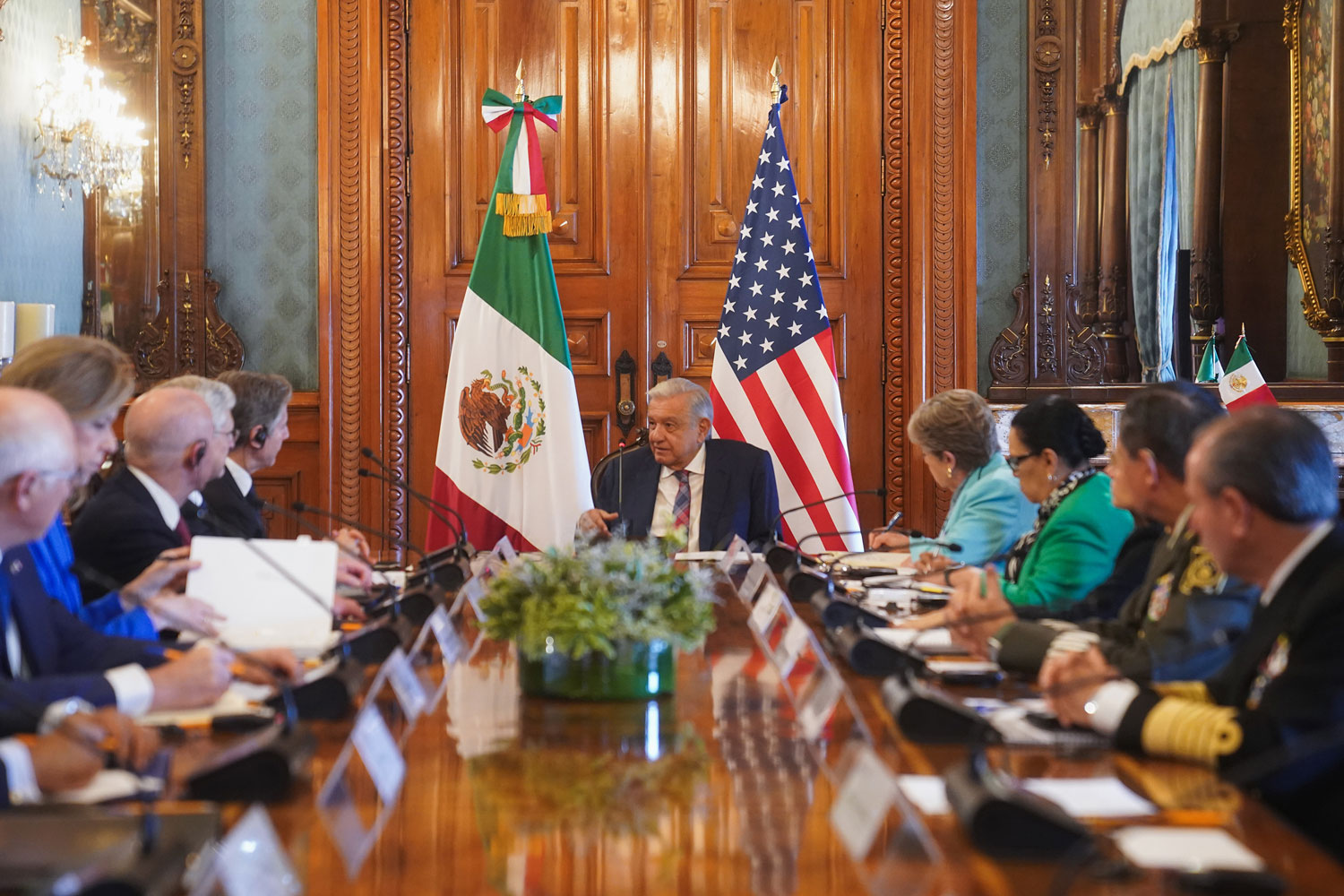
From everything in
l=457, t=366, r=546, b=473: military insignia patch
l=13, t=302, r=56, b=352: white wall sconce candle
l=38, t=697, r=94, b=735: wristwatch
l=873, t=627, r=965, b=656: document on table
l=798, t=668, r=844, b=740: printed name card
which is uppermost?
l=13, t=302, r=56, b=352: white wall sconce candle

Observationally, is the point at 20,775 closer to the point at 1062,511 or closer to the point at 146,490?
the point at 146,490

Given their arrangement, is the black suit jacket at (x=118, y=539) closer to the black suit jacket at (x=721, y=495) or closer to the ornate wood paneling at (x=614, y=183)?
the black suit jacket at (x=721, y=495)

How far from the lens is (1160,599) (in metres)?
2.44

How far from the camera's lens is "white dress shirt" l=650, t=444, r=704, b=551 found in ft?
14.9

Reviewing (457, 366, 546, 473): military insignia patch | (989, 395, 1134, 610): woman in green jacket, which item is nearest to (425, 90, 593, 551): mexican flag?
(457, 366, 546, 473): military insignia patch

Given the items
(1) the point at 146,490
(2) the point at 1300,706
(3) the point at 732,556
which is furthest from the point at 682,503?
(2) the point at 1300,706

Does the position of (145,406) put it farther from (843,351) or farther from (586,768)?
(843,351)

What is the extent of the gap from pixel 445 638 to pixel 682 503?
86.1 inches

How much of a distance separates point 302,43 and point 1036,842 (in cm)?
532

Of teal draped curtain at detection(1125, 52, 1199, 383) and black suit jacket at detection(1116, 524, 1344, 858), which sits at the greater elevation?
teal draped curtain at detection(1125, 52, 1199, 383)

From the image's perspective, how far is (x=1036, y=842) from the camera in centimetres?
140

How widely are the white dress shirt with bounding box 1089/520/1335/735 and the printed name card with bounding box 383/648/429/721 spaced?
Answer: 983 millimetres

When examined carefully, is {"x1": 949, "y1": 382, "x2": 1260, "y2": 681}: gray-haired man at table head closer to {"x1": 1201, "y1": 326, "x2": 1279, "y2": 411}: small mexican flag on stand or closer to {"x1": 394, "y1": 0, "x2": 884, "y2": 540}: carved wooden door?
{"x1": 1201, "y1": 326, "x2": 1279, "y2": 411}: small mexican flag on stand

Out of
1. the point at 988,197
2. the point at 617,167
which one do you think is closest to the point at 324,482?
the point at 617,167
